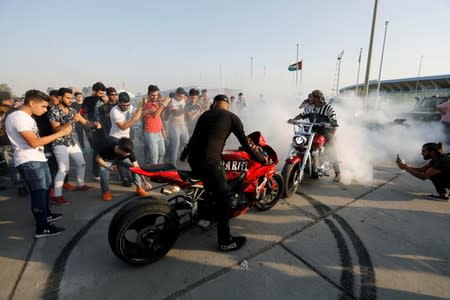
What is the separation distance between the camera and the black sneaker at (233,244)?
2.76 metres

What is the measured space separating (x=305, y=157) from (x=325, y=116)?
110cm

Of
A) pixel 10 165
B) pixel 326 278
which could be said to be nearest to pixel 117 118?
pixel 10 165

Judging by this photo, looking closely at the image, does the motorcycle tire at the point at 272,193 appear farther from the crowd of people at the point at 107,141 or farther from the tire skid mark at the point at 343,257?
the crowd of people at the point at 107,141

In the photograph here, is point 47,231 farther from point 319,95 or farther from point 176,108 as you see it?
point 319,95

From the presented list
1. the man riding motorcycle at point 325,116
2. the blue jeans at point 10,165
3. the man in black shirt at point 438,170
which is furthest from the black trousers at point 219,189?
the blue jeans at point 10,165

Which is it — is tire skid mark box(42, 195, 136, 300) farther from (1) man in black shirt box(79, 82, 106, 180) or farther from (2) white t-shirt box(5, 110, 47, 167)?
(1) man in black shirt box(79, 82, 106, 180)

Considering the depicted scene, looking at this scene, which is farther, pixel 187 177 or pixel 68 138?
pixel 68 138

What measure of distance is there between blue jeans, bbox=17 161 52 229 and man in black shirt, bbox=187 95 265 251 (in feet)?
6.41

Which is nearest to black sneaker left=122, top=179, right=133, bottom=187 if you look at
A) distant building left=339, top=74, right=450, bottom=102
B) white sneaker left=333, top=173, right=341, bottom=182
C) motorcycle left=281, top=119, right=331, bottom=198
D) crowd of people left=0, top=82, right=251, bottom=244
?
crowd of people left=0, top=82, right=251, bottom=244

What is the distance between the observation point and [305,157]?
429cm

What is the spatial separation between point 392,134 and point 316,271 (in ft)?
Answer: 27.6

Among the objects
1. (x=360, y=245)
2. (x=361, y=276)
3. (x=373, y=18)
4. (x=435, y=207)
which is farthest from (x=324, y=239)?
(x=373, y=18)

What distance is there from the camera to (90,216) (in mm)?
3662

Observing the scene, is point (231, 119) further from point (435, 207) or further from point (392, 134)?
point (392, 134)
